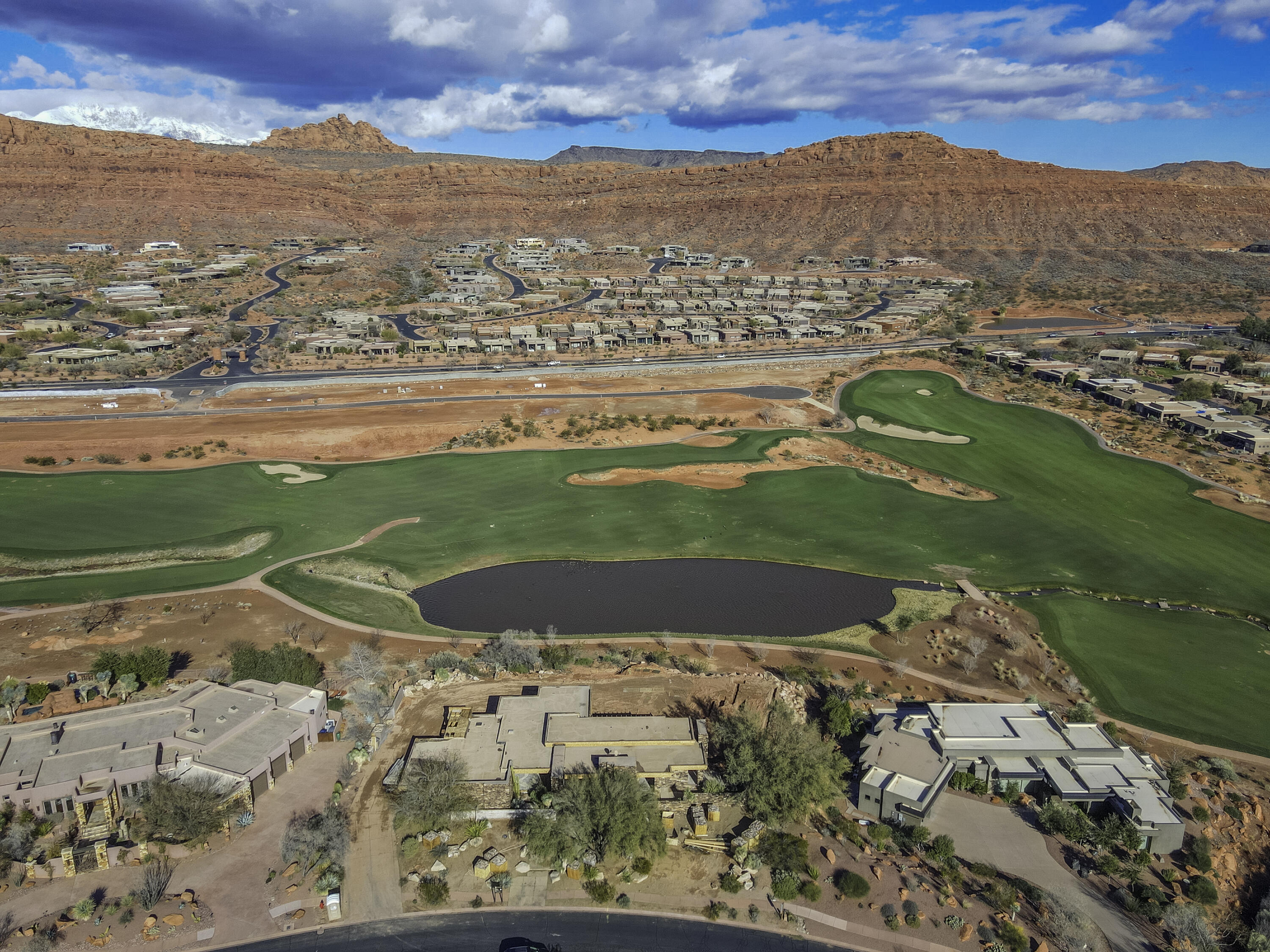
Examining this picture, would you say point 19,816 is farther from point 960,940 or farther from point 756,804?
point 960,940

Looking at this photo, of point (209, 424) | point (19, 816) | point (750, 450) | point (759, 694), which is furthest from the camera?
point (209, 424)

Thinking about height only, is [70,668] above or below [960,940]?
above

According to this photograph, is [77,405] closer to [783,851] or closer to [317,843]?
[317,843]

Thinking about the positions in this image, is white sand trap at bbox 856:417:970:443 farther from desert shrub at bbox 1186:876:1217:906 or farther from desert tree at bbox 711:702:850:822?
desert shrub at bbox 1186:876:1217:906

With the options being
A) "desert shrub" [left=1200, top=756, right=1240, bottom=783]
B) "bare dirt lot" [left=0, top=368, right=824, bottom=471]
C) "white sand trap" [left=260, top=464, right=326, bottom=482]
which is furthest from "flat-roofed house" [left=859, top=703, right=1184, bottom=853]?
"white sand trap" [left=260, top=464, right=326, bottom=482]

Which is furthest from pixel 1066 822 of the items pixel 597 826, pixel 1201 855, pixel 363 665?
pixel 363 665

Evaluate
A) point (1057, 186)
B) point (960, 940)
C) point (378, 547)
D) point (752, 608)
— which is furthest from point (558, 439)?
point (1057, 186)

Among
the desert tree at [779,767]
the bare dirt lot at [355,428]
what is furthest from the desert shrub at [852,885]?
the bare dirt lot at [355,428]
